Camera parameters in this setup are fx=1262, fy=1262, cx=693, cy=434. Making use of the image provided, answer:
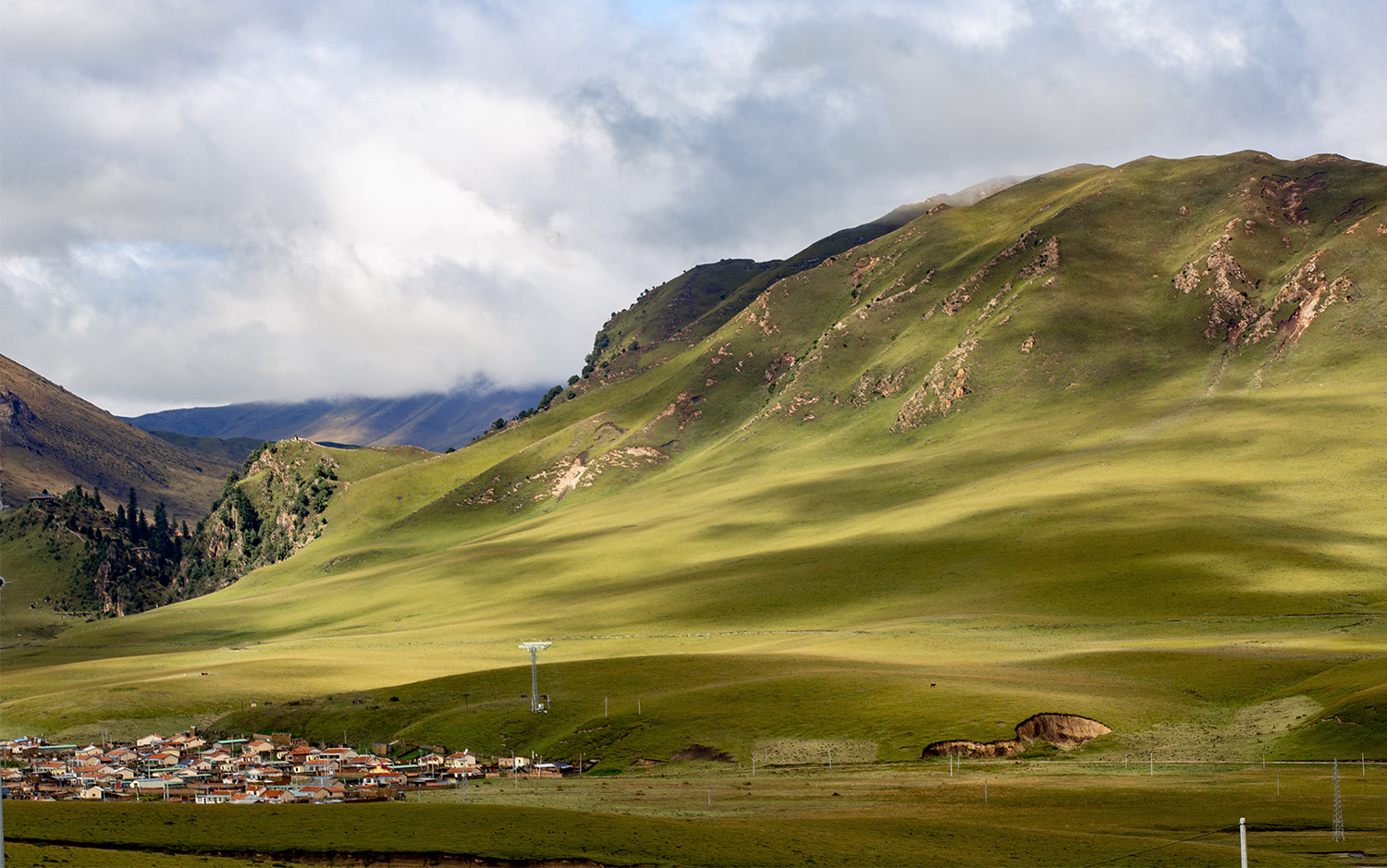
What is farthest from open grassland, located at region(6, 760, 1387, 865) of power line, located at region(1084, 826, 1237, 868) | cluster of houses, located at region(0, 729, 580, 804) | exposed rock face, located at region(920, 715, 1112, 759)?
exposed rock face, located at region(920, 715, 1112, 759)

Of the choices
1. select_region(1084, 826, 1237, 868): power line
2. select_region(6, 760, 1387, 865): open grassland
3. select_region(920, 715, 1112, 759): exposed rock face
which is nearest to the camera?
select_region(1084, 826, 1237, 868): power line

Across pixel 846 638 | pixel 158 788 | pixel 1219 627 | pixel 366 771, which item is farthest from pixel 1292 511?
pixel 158 788

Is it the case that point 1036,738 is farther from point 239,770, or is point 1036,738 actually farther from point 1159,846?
point 239,770

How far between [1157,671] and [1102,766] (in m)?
27.7

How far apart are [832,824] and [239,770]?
180 ft

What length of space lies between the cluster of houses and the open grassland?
10894mm

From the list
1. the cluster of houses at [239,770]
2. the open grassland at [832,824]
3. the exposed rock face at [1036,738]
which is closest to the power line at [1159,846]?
the open grassland at [832,824]

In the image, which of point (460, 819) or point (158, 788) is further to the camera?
point (158, 788)

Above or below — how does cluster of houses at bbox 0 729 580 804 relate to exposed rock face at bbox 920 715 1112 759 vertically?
below

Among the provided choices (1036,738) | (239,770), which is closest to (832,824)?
(1036,738)

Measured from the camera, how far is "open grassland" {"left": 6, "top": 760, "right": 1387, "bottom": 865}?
56.3 meters

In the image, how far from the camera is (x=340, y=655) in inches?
6969

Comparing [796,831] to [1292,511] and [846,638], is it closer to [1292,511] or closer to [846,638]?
[846,638]

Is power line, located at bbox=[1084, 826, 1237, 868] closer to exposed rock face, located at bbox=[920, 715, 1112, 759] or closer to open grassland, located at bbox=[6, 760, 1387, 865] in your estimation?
open grassland, located at bbox=[6, 760, 1387, 865]
